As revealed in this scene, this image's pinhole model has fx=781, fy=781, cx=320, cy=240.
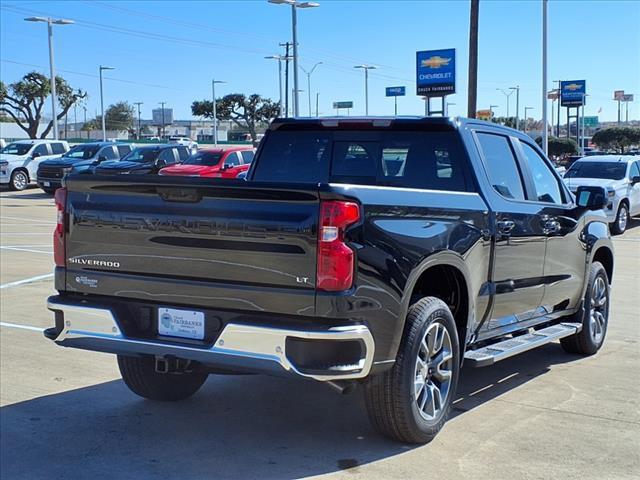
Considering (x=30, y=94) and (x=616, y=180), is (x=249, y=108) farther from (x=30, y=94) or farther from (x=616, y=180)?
(x=616, y=180)

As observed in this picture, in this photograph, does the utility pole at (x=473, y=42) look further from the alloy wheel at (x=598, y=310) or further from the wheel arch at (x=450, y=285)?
the wheel arch at (x=450, y=285)

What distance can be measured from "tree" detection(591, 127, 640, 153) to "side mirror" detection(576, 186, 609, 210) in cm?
7217

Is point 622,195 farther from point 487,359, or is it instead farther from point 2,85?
point 2,85

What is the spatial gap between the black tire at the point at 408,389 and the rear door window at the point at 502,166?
1362 mm

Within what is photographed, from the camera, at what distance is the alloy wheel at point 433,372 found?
4.71 meters

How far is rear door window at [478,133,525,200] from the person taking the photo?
575 cm

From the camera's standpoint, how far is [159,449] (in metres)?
4.81

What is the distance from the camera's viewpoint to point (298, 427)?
5191 mm

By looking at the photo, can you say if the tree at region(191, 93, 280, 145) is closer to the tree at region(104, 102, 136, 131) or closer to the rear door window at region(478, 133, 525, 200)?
the tree at region(104, 102, 136, 131)

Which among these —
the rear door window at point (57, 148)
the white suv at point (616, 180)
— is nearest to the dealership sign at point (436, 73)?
the rear door window at point (57, 148)

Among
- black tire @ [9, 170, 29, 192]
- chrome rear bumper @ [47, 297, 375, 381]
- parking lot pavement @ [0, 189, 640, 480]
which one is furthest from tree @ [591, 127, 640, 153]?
chrome rear bumper @ [47, 297, 375, 381]

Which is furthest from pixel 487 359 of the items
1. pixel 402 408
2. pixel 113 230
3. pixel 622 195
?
pixel 622 195

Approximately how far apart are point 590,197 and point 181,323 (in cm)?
410

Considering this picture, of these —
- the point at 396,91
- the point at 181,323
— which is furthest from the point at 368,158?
the point at 396,91
